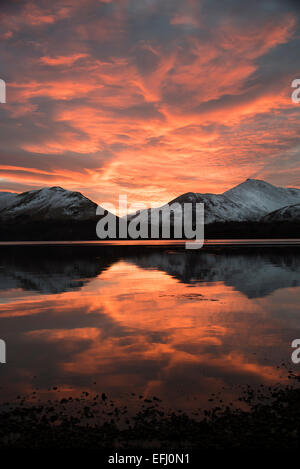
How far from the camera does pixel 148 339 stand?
17891mm

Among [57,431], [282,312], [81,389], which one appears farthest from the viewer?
[282,312]

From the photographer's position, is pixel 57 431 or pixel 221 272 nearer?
pixel 57 431

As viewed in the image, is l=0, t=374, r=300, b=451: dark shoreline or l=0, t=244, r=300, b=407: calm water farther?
l=0, t=244, r=300, b=407: calm water

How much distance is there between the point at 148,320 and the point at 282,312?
29.2ft

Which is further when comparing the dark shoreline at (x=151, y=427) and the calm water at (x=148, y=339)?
the calm water at (x=148, y=339)

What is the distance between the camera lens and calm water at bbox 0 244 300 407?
41.2 feet

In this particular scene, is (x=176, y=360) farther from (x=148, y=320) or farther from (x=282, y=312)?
(x=282, y=312)

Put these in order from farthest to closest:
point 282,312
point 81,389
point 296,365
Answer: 1. point 282,312
2. point 296,365
3. point 81,389

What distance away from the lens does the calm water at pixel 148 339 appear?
12.6m

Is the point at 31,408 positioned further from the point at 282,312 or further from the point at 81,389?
the point at 282,312

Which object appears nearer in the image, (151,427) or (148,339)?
(151,427)
